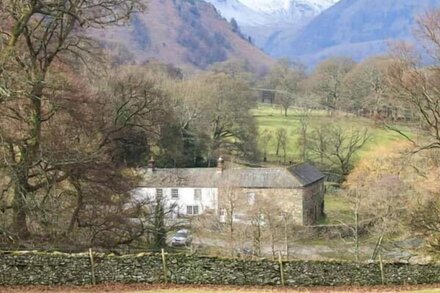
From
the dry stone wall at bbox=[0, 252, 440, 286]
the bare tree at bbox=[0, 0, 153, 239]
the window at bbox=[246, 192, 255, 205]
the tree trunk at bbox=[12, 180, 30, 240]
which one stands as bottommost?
the window at bbox=[246, 192, 255, 205]

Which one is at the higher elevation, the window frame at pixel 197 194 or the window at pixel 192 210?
the window frame at pixel 197 194

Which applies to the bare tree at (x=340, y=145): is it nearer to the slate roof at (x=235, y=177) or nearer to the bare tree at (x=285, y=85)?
the slate roof at (x=235, y=177)

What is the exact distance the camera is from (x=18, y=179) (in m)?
26.7

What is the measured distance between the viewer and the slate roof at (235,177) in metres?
63.1

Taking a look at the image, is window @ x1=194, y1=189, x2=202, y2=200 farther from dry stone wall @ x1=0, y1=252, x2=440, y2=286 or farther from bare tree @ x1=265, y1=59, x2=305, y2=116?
bare tree @ x1=265, y1=59, x2=305, y2=116

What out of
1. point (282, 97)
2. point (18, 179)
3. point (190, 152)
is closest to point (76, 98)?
point (18, 179)

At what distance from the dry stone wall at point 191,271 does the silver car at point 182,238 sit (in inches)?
952

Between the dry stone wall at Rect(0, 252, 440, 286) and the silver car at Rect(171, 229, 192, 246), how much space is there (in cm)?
2419

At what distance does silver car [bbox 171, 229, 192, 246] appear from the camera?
4953 cm

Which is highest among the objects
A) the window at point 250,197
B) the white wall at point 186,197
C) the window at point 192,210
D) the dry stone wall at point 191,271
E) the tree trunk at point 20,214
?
the tree trunk at point 20,214

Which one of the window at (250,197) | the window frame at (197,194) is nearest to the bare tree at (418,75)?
the window at (250,197)

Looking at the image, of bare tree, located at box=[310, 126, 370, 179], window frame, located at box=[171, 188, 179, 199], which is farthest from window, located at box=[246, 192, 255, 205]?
bare tree, located at box=[310, 126, 370, 179]

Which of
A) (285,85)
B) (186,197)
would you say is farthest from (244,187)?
(285,85)

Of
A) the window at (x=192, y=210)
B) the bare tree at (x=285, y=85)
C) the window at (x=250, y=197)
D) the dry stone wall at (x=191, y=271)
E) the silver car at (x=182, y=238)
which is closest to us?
the dry stone wall at (x=191, y=271)
